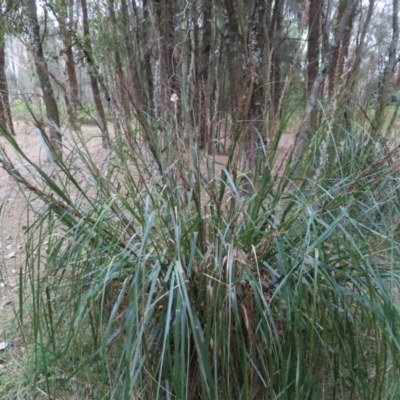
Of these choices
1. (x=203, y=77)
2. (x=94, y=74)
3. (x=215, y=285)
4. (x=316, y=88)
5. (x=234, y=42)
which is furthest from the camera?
(x=234, y=42)

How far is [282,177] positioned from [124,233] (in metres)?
0.58

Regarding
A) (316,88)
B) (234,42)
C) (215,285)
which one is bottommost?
(215,285)

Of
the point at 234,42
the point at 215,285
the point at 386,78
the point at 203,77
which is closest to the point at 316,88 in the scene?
the point at 203,77

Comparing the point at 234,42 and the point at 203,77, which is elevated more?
the point at 234,42

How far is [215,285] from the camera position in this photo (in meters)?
1.07

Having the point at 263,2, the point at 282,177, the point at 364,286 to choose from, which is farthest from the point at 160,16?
the point at 364,286

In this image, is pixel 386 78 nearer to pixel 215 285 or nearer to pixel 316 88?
pixel 316 88

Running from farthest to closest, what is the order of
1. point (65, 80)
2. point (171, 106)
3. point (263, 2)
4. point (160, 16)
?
point (160, 16) < point (263, 2) < point (171, 106) < point (65, 80)

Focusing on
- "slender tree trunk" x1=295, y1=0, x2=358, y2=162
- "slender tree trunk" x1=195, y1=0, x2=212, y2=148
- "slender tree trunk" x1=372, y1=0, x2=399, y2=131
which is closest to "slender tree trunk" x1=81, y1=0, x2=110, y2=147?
"slender tree trunk" x1=195, y1=0, x2=212, y2=148

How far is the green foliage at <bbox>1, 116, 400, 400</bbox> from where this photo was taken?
1014 mm

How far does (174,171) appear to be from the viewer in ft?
4.55

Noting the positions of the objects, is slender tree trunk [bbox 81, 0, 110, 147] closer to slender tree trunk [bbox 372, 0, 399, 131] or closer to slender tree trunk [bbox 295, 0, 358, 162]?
slender tree trunk [bbox 295, 0, 358, 162]

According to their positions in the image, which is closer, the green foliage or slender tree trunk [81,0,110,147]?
the green foliage

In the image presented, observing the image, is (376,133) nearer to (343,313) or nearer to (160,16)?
(343,313)
